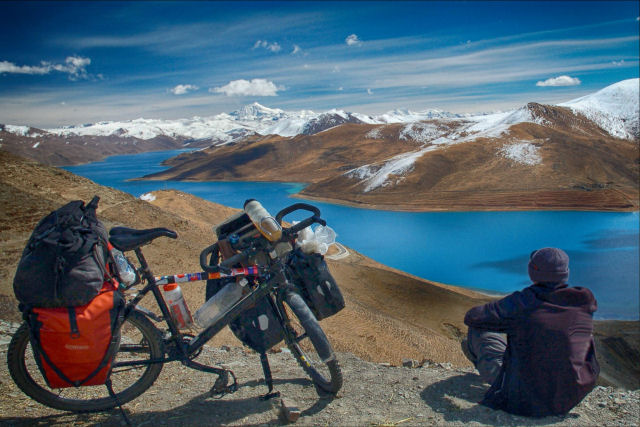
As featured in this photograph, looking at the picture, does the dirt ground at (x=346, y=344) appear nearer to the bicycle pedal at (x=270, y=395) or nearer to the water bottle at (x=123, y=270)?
the bicycle pedal at (x=270, y=395)

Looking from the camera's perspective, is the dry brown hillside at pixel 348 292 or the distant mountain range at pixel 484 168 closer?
the dry brown hillside at pixel 348 292

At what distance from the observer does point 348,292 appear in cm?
1511

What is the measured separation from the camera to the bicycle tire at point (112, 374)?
330 centimetres

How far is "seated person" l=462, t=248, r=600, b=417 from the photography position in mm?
3143

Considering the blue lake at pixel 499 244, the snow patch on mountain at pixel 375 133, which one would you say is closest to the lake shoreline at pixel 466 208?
the blue lake at pixel 499 244

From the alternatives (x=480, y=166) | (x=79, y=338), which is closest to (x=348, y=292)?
(x=79, y=338)

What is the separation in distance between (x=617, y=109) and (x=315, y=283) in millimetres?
158875

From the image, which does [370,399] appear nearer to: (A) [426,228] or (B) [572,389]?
(B) [572,389]

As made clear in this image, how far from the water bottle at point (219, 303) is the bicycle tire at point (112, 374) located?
373mm

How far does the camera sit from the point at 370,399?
3822 millimetres

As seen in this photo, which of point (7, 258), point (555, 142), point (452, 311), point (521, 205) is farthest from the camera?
point (555, 142)

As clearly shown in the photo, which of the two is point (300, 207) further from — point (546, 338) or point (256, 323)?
point (546, 338)

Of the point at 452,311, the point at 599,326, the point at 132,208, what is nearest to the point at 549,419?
the point at 452,311

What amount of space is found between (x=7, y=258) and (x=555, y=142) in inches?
3365
